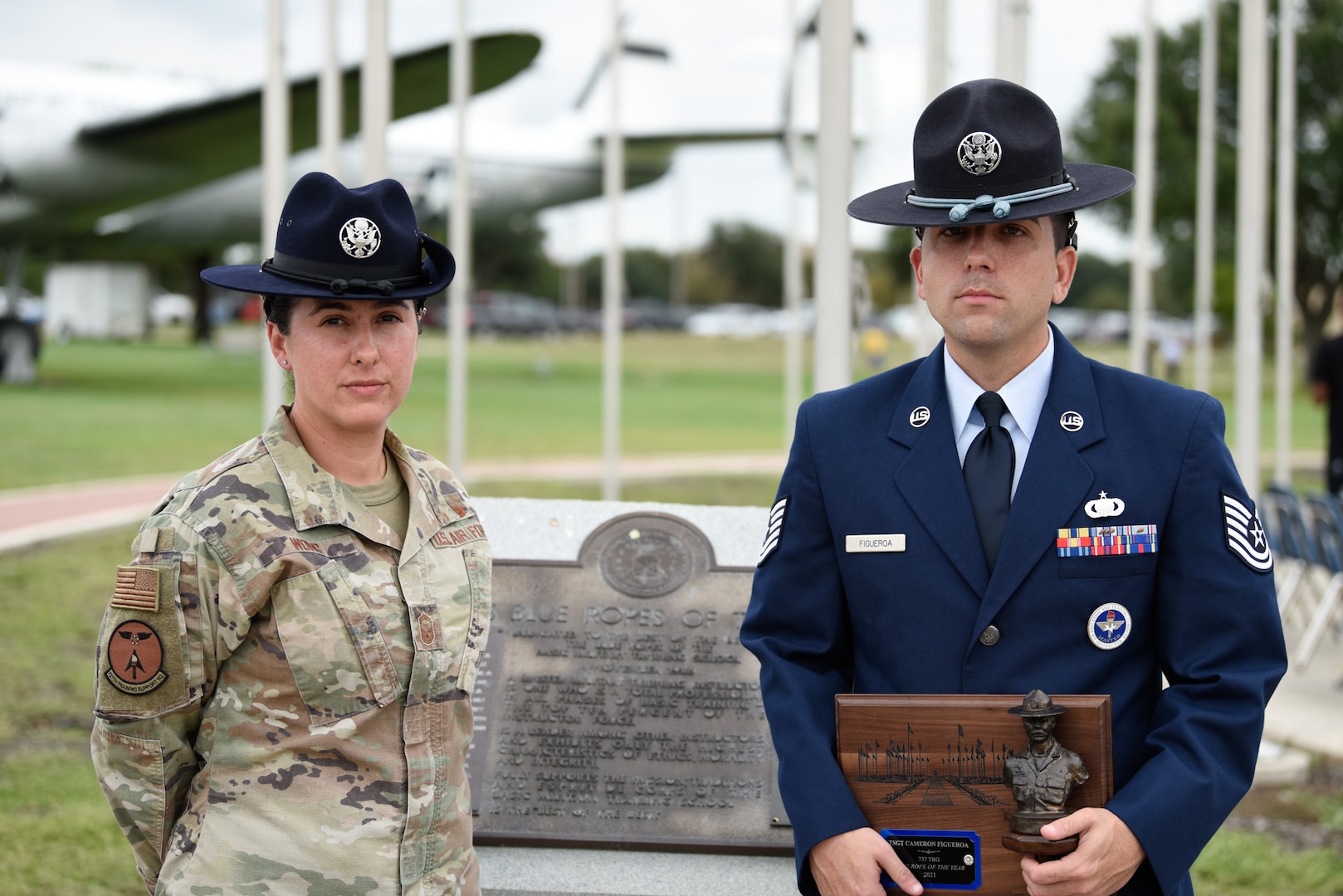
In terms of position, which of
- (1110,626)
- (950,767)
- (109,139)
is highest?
(109,139)

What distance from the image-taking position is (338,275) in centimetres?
223

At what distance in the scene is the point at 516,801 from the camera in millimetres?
3363

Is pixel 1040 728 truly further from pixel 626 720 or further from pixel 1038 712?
pixel 626 720

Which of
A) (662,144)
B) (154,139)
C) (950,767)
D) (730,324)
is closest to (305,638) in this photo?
(950,767)

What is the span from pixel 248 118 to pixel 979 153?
68.6 feet

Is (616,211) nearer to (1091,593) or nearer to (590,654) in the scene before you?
(590,654)

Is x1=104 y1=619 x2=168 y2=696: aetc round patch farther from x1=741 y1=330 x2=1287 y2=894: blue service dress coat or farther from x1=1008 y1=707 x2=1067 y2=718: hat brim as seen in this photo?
x1=1008 y1=707 x2=1067 y2=718: hat brim

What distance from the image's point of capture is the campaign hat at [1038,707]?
1933 mm

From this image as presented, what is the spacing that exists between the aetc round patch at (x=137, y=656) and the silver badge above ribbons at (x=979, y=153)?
151cm

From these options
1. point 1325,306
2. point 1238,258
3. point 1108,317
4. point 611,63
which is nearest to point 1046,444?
point 1238,258

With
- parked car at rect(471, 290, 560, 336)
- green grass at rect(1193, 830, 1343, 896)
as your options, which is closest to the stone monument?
green grass at rect(1193, 830, 1343, 896)

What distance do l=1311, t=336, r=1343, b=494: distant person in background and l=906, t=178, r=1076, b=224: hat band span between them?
7.96 meters

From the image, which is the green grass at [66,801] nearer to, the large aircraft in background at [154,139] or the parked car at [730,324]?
the large aircraft in background at [154,139]

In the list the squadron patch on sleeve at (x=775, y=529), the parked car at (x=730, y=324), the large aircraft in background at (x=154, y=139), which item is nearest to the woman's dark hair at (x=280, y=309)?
the squadron patch on sleeve at (x=775, y=529)
